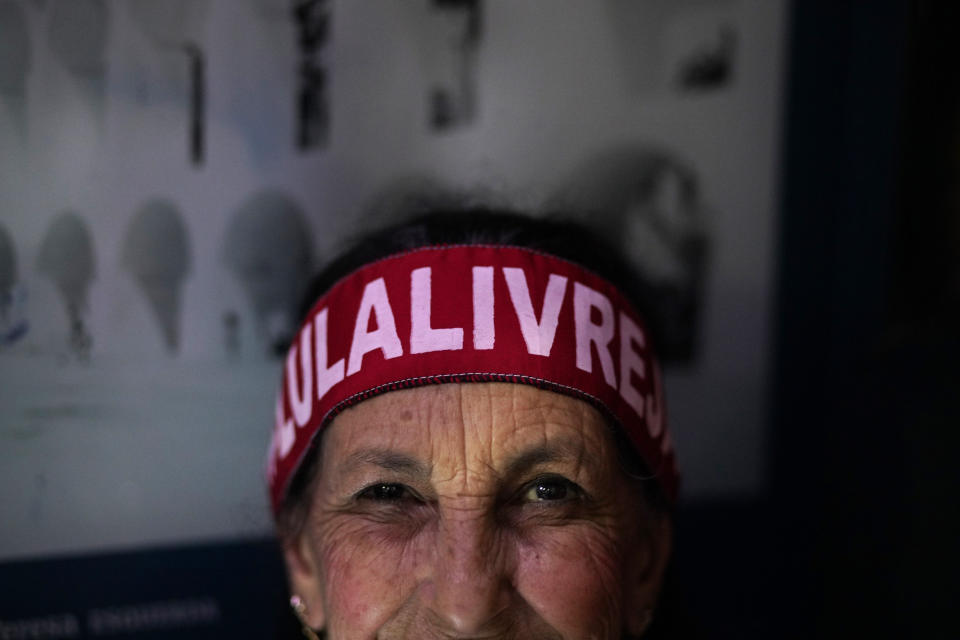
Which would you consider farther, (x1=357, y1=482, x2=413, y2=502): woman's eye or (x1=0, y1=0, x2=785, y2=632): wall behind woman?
(x1=0, y1=0, x2=785, y2=632): wall behind woman

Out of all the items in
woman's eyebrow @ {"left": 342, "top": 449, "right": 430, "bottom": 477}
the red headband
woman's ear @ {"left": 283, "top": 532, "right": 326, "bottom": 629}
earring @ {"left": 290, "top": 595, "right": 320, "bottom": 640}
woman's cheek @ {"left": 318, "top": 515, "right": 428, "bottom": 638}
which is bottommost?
earring @ {"left": 290, "top": 595, "right": 320, "bottom": 640}

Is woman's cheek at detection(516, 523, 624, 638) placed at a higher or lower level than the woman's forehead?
lower

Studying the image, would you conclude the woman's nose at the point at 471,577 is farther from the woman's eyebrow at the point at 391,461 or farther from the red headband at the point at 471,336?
the red headband at the point at 471,336

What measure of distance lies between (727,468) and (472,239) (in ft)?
4.79

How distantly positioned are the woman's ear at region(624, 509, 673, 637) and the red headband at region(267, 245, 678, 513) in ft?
0.56

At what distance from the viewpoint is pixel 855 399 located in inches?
102

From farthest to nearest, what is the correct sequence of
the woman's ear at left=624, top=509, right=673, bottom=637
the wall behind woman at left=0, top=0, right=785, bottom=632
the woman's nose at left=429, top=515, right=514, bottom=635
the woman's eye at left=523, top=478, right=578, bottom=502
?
the wall behind woman at left=0, top=0, right=785, bottom=632, the woman's ear at left=624, top=509, right=673, bottom=637, the woman's eye at left=523, top=478, right=578, bottom=502, the woman's nose at left=429, top=515, right=514, bottom=635

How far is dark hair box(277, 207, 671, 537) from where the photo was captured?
1517 mm

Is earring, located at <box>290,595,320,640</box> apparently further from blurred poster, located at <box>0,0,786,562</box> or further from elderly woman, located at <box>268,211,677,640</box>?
blurred poster, located at <box>0,0,786,562</box>

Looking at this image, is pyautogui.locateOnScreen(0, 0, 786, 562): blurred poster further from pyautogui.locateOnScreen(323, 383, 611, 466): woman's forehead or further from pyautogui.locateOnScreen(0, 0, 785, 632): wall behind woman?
pyautogui.locateOnScreen(323, 383, 611, 466): woman's forehead

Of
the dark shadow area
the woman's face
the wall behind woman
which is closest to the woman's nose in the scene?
the woman's face

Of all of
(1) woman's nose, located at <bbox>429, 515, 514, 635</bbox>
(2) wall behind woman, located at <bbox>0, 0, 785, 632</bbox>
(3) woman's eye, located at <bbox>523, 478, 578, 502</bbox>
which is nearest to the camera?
(1) woman's nose, located at <bbox>429, 515, 514, 635</bbox>

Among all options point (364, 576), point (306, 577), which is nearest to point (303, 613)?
point (306, 577)

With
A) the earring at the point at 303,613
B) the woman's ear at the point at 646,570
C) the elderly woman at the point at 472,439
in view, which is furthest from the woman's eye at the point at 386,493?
the woman's ear at the point at 646,570
